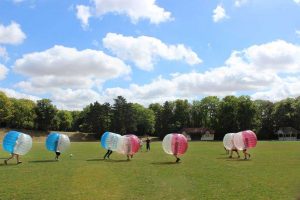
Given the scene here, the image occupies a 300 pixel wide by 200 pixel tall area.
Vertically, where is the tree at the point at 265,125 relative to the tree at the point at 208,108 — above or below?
below

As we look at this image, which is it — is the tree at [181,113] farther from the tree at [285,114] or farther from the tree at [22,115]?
the tree at [22,115]

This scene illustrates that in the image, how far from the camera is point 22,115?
4985 inches

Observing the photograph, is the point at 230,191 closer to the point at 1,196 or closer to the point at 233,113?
the point at 1,196

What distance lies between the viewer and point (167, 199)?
1550 centimetres

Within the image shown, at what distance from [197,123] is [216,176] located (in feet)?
411

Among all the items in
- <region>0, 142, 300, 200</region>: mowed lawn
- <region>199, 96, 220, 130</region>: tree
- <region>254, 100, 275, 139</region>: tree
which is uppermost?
<region>199, 96, 220, 130</region>: tree

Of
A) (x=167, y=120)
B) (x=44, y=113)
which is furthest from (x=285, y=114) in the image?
(x=44, y=113)

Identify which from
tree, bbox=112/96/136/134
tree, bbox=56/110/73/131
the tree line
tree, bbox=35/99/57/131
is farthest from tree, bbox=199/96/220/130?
tree, bbox=35/99/57/131

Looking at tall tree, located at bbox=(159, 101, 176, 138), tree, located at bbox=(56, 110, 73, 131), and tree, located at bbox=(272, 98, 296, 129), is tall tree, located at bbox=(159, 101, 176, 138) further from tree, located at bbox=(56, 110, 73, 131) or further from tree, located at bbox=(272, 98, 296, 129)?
tree, located at bbox=(56, 110, 73, 131)

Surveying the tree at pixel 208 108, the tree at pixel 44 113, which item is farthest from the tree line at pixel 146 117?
the tree at pixel 208 108

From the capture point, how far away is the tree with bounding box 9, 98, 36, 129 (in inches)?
4983

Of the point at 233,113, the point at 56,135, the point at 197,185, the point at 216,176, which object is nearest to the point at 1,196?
the point at 197,185

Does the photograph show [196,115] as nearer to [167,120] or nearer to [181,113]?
[181,113]

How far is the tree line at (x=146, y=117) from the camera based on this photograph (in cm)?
12156
